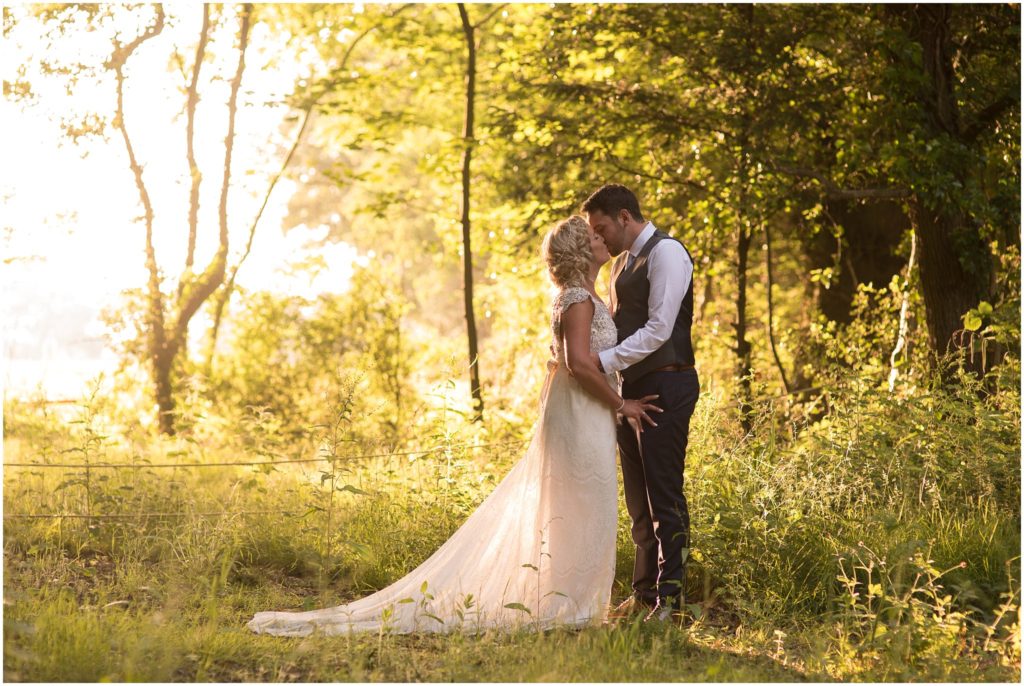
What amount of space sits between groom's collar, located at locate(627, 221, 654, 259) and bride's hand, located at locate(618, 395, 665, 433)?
28.3 inches

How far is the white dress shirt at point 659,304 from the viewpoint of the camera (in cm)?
453

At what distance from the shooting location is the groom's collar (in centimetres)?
475

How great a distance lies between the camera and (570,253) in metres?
4.66

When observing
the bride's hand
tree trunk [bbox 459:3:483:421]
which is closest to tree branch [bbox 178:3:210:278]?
tree trunk [bbox 459:3:483:421]

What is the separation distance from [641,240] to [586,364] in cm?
70

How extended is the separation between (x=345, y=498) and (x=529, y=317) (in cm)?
561

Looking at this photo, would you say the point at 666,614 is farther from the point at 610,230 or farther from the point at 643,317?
the point at 610,230

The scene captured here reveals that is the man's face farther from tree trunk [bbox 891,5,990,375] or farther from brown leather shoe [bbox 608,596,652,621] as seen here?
tree trunk [bbox 891,5,990,375]

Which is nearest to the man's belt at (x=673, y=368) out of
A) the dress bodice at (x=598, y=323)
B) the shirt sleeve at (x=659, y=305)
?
the shirt sleeve at (x=659, y=305)

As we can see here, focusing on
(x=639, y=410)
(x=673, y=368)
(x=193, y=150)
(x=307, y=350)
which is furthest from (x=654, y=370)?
(x=193, y=150)

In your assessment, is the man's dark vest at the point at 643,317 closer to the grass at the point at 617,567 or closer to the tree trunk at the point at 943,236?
the grass at the point at 617,567

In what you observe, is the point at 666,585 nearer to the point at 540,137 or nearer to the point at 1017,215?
the point at 1017,215

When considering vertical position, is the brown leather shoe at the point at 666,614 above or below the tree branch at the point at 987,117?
below

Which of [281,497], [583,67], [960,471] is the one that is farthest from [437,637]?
[583,67]
